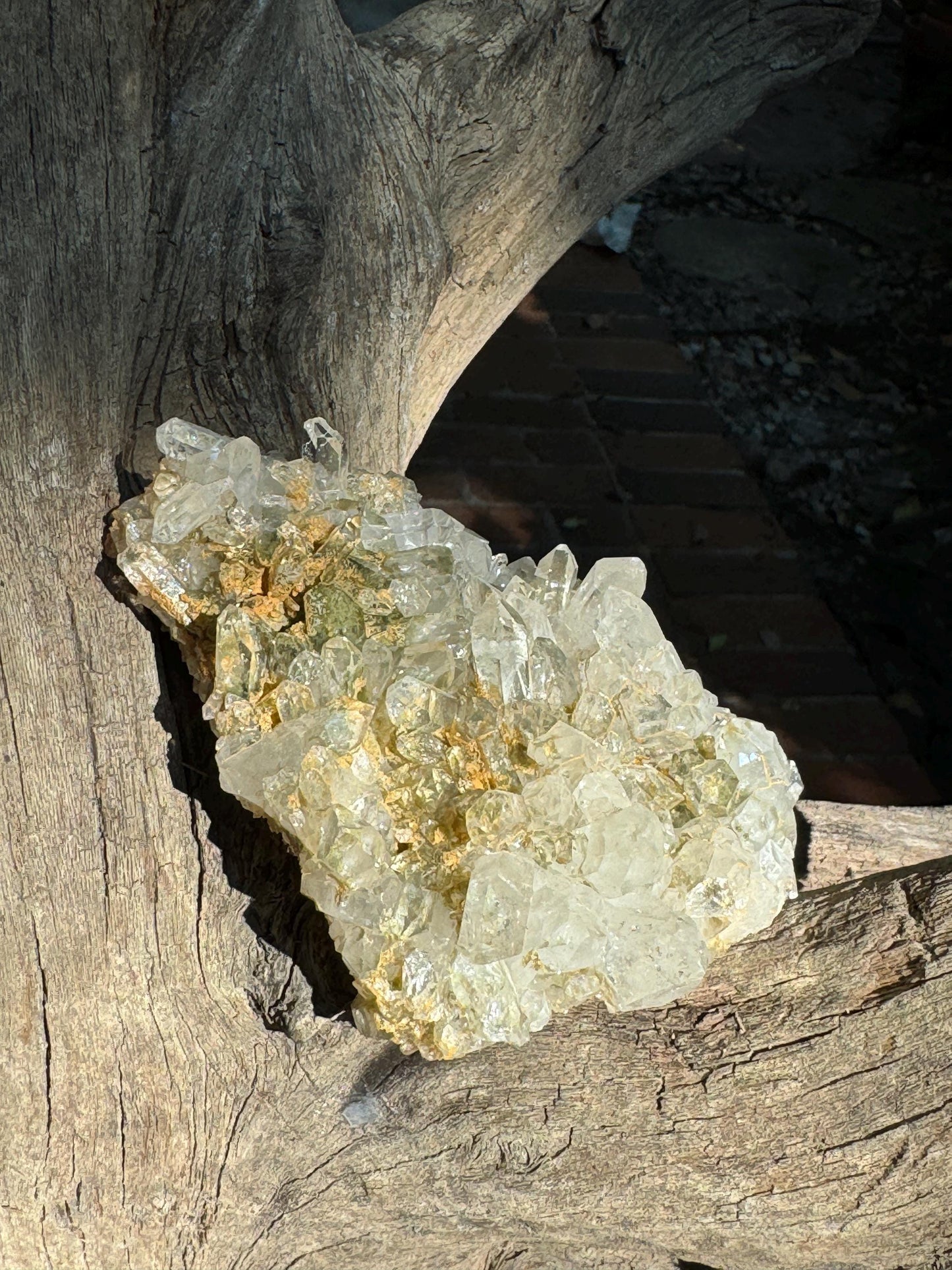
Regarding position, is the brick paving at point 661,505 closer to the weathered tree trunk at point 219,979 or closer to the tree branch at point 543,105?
the tree branch at point 543,105

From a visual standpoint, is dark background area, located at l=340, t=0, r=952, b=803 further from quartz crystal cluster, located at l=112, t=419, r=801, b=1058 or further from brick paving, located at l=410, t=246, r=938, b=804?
quartz crystal cluster, located at l=112, t=419, r=801, b=1058

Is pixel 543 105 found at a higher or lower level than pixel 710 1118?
higher

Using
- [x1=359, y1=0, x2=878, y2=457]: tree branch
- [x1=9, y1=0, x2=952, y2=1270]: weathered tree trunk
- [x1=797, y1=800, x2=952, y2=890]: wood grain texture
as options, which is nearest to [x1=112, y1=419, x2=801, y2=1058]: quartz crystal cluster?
[x1=9, y1=0, x2=952, y2=1270]: weathered tree trunk

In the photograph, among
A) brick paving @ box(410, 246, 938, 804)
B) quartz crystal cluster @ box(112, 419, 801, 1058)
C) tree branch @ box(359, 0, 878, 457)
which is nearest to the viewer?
quartz crystal cluster @ box(112, 419, 801, 1058)

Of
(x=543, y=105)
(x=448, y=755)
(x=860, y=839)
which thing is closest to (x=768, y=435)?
(x=543, y=105)

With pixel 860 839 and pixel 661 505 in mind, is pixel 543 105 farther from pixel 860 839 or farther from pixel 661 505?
pixel 661 505

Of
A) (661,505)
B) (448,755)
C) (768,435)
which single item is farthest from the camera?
(768,435)

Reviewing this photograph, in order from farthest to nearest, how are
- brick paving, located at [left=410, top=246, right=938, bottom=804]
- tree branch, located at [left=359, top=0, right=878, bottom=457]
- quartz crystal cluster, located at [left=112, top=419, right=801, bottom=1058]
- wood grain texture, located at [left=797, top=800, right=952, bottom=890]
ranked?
brick paving, located at [left=410, top=246, right=938, bottom=804] < tree branch, located at [left=359, top=0, right=878, bottom=457] < wood grain texture, located at [left=797, top=800, right=952, bottom=890] < quartz crystal cluster, located at [left=112, top=419, right=801, bottom=1058]
